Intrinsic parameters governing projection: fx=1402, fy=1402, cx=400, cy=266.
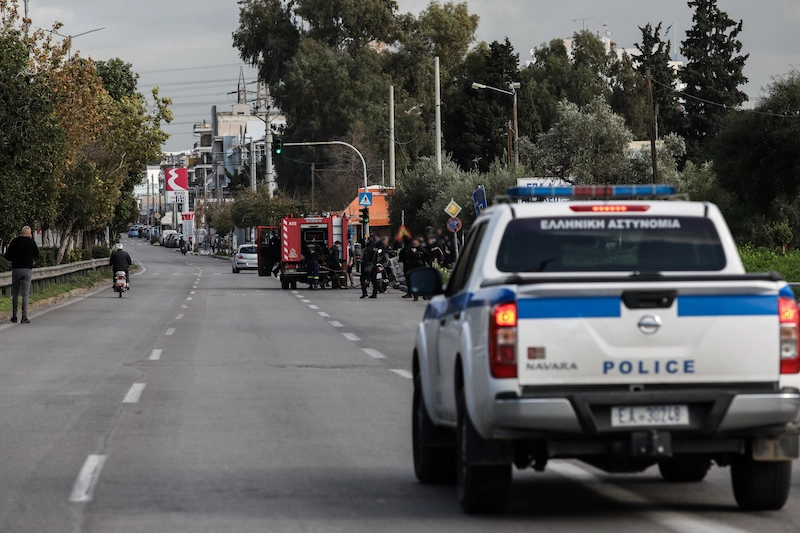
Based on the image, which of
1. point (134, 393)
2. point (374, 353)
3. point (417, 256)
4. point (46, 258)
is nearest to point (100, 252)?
point (46, 258)

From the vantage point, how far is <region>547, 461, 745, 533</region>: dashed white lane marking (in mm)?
7012

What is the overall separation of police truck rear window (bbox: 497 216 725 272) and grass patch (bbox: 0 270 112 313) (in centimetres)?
2448

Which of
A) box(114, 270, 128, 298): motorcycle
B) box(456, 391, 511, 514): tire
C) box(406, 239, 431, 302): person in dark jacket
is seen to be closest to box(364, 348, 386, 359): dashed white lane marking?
box(456, 391, 511, 514): tire

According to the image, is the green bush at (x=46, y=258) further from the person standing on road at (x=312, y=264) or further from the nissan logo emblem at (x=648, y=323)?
the nissan logo emblem at (x=648, y=323)

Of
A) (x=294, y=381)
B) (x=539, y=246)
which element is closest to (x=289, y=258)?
(x=294, y=381)

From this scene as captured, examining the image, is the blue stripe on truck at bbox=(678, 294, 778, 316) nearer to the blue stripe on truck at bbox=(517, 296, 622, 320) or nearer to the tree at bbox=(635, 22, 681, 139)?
the blue stripe on truck at bbox=(517, 296, 622, 320)

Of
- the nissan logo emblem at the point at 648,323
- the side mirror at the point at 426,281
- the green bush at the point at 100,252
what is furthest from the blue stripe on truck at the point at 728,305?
the green bush at the point at 100,252

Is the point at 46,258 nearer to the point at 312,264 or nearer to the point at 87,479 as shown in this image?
the point at 312,264

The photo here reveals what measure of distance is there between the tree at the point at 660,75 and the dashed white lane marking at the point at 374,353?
80.0m

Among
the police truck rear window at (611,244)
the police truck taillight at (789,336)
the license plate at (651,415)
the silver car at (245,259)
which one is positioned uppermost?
the police truck rear window at (611,244)

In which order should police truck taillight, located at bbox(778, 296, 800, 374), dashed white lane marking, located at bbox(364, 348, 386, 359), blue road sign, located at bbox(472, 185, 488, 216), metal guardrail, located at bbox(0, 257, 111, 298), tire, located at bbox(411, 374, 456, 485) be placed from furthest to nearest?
blue road sign, located at bbox(472, 185, 488, 216)
metal guardrail, located at bbox(0, 257, 111, 298)
dashed white lane marking, located at bbox(364, 348, 386, 359)
tire, located at bbox(411, 374, 456, 485)
police truck taillight, located at bbox(778, 296, 800, 374)

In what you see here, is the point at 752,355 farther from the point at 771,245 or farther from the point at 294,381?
the point at 771,245

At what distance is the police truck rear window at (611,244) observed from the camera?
7645 millimetres

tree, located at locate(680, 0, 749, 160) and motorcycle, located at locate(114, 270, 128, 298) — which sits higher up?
tree, located at locate(680, 0, 749, 160)
